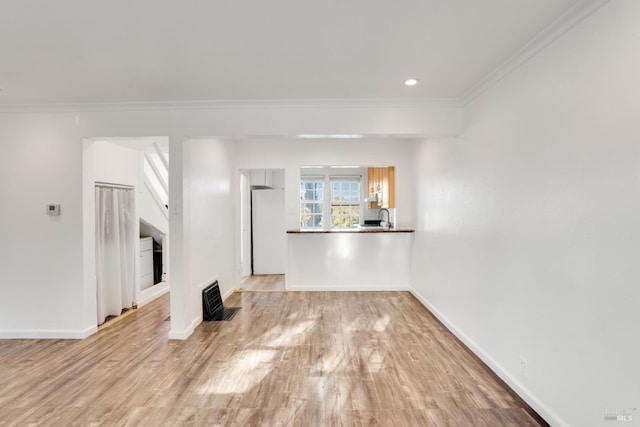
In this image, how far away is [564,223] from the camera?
6.02 ft

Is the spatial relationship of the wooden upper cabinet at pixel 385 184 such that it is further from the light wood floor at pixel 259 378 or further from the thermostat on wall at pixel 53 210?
the thermostat on wall at pixel 53 210

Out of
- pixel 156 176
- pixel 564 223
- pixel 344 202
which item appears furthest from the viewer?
pixel 344 202

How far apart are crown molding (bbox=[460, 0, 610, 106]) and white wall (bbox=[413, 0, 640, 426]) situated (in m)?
0.05

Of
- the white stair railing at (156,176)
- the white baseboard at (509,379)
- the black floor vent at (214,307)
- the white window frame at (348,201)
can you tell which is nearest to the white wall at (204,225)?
the black floor vent at (214,307)

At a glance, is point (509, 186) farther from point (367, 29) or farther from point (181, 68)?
point (181, 68)

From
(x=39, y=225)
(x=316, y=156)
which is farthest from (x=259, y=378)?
(x=316, y=156)

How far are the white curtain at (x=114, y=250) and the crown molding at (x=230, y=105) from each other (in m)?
0.97

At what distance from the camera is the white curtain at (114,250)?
3740mm

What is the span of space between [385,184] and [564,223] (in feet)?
13.0

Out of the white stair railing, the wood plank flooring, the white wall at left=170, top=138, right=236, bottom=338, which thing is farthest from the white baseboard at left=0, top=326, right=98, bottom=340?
the wood plank flooring

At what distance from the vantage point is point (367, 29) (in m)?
1.89

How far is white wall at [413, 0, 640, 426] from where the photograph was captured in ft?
4.87

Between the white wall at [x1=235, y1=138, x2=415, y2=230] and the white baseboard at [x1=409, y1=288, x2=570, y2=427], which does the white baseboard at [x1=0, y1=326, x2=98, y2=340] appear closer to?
the white wall at [x1=235, y1=138, x2=415, y2=230]

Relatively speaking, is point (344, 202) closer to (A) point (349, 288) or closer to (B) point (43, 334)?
(A) point (349, 288)
